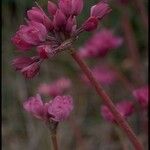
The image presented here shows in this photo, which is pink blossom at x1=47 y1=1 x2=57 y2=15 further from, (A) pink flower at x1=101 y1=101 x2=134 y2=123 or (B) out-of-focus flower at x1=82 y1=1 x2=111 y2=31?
(A) pink flower at x1=101 y1=101 x2=134 y2=123

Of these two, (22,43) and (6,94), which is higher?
(22,43)

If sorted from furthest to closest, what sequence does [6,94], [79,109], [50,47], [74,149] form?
1. [6,94]
2. [79,109]
3. [74,149]
4. [50,47]

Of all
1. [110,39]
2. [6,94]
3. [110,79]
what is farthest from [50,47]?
[6,94]

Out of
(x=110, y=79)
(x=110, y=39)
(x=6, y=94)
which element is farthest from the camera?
(x=6, y=94)

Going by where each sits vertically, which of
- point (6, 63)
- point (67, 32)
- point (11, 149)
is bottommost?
point (11, 149)

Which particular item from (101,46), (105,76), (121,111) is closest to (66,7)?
(121,111)

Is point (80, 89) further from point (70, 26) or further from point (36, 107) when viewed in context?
point (70, 26)

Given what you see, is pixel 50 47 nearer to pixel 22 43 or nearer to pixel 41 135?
pixel 22 43
